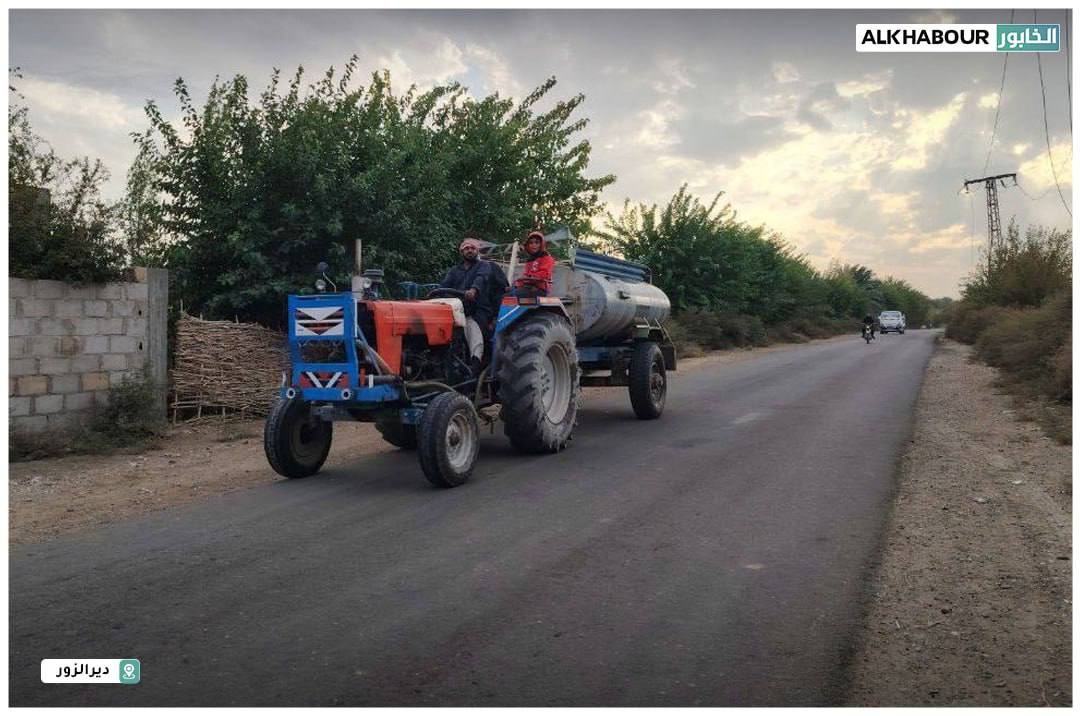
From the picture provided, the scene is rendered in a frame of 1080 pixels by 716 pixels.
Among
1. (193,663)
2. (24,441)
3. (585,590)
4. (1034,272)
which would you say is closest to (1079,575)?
(585,590)

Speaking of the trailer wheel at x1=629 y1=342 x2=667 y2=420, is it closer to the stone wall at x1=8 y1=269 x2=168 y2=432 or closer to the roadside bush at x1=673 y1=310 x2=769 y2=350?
the stone wall at x1=8 y1=269 x2=168 y2=432

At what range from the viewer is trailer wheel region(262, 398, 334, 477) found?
7.35 m

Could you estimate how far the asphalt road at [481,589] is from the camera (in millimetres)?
3436

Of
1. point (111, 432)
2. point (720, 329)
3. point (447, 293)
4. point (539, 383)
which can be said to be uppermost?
point (720, 329)

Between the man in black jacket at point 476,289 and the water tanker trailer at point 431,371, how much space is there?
11 cm

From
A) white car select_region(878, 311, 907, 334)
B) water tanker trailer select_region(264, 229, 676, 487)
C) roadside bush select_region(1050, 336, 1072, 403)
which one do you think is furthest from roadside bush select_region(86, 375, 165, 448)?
white car select_region(878, 311, 907, 334)

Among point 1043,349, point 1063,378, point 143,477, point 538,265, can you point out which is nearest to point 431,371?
point 538,265

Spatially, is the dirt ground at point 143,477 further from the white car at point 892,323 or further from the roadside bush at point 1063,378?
the white car at point 892,323

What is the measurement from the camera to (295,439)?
7.59 meters

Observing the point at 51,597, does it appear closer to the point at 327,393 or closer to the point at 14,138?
the point at 327,393

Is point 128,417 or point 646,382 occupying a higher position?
point 646,382

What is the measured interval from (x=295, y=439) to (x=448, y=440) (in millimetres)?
1525

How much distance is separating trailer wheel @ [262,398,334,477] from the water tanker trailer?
1 cm

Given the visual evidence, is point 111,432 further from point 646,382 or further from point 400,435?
point 646,382
